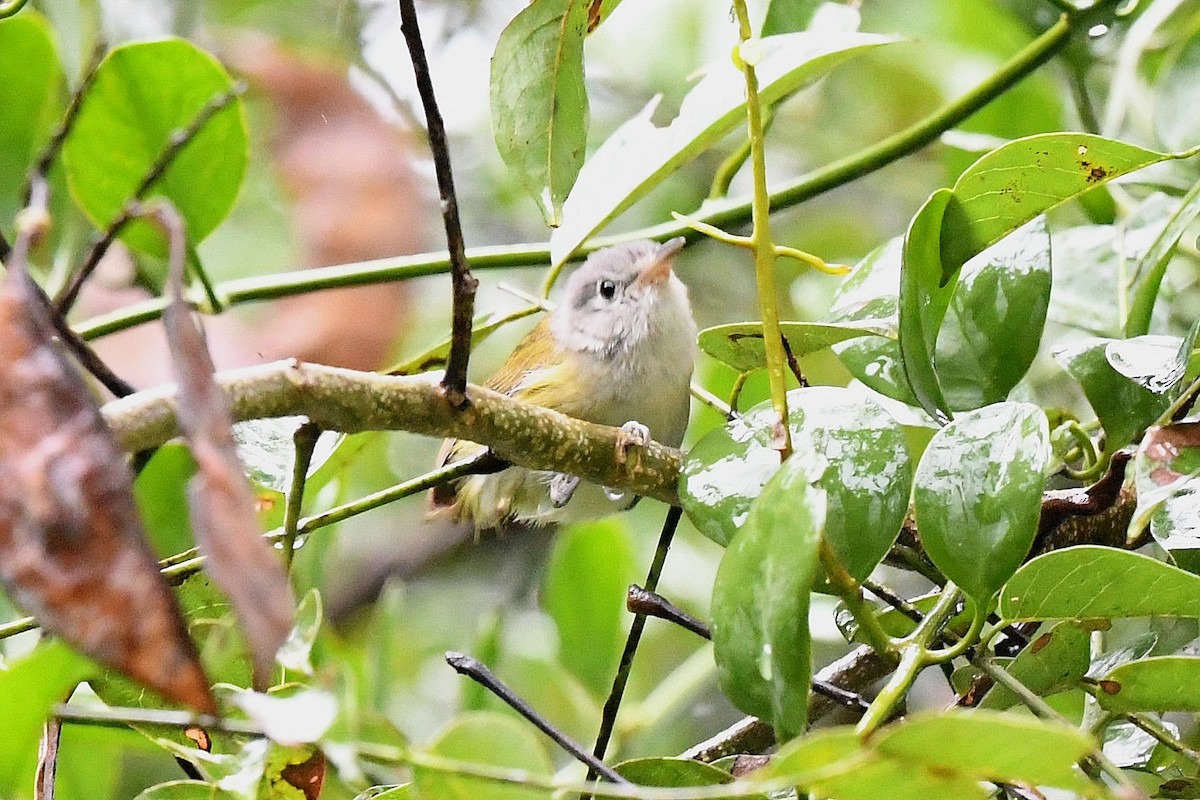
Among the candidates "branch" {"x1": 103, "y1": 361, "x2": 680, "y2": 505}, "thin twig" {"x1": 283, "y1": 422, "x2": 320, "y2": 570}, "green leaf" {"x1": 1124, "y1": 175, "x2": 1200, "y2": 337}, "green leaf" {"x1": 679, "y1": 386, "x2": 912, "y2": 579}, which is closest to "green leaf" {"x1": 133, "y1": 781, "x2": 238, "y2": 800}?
"thin twig" {"x1": 283, "y1": 422, "x2": 320, "y2": 570}

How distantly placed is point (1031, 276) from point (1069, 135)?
0.36 ft

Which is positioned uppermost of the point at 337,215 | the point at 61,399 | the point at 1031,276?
the point at 337,215

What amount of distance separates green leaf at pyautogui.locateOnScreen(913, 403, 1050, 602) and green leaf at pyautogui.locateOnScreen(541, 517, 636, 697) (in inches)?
→ 36.7

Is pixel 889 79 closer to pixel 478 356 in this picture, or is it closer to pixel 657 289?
pixel 657 289

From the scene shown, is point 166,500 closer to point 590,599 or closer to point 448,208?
point 448,208

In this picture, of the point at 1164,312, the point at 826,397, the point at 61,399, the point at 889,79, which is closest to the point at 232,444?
the point at 61,399

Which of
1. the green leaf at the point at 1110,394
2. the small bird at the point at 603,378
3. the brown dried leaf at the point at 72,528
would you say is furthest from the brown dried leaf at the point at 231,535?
the small bird at the point at 603,378

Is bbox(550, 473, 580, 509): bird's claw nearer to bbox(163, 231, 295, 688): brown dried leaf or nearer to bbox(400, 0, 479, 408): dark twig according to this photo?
bbox(400, 0, 479, 408): dark twig

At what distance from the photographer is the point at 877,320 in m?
1.06

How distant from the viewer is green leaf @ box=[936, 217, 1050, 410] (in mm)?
980

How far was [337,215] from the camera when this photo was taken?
4102 millimetres

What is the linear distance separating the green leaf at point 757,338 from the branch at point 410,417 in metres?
0.11

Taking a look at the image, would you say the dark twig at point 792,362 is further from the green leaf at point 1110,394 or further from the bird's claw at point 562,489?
the bird's claw at point 562,489

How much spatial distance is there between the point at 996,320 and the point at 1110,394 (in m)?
0.13
